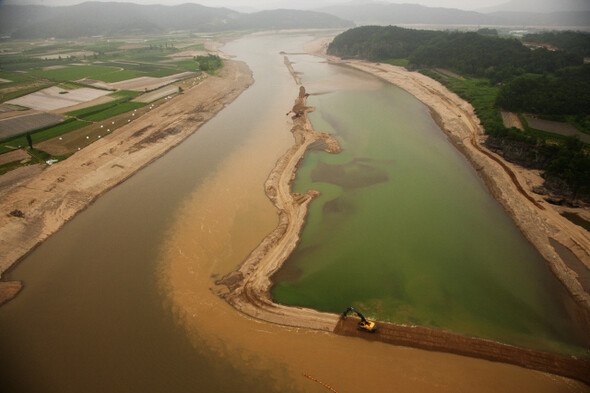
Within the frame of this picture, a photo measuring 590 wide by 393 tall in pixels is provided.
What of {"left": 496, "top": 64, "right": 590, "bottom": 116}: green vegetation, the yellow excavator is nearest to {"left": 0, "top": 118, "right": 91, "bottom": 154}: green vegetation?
the yellow excavator

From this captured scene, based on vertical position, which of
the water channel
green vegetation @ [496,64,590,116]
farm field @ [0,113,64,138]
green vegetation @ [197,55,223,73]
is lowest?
the water channel

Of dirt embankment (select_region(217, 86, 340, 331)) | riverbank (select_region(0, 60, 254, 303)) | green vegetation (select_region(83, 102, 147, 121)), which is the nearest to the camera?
dirt embankment (select_region(217, 86, 340, 331))

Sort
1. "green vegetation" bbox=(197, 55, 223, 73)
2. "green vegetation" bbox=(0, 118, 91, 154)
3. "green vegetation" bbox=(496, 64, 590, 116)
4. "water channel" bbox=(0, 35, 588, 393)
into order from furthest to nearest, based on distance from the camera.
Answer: "green vegetation" bbox=(197, 55, 223, 73), "green vegetation" bbox=(496, 64, 590, 116), "green vegetation" bbox=(0, 118, 91, 154), "water channel" bbox=(0, 35, 588, 393)

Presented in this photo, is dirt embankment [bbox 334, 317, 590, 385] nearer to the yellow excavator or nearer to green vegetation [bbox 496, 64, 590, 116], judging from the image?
the yellow excavator

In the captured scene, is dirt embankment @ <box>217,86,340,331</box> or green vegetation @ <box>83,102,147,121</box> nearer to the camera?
dirt embankment @ <box>217,86,340,331</box>

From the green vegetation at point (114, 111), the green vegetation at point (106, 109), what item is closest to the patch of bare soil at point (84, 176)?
the green vegetation at point (114, 111)

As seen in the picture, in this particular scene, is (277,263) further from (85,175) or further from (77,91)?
(77,91)

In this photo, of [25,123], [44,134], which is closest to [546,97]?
[44,134]
